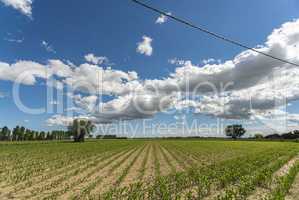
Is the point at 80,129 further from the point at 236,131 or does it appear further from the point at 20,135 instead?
the point at 236,131

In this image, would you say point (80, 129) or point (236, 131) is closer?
point (80, 129)

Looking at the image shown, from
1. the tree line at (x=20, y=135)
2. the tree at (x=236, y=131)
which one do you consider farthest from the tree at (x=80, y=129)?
the tree at (x=236, y=131)

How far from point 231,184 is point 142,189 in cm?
473

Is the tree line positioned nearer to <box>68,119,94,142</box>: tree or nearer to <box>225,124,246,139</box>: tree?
<box>68,119,94,142</box>: tree

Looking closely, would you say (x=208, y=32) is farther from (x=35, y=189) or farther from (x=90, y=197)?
(x=35, y=189)

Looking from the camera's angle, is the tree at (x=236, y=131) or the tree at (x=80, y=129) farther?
the tree at (x=236, y=131)

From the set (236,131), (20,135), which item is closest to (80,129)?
(20,135)

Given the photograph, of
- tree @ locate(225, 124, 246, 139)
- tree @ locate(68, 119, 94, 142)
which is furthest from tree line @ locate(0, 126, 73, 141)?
tree @ locate(225, 124, 246, 139)

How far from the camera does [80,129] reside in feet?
Answer: 409

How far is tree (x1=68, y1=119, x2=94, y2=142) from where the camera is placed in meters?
123

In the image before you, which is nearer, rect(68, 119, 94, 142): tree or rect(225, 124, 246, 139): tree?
rect(68, 119, 94, 142): tree

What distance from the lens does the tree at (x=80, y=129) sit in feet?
405

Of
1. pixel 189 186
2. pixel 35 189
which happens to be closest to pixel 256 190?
pixel 189 186

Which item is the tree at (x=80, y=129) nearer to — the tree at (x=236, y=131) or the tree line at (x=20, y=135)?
the tree line at (x=20, y=135)
